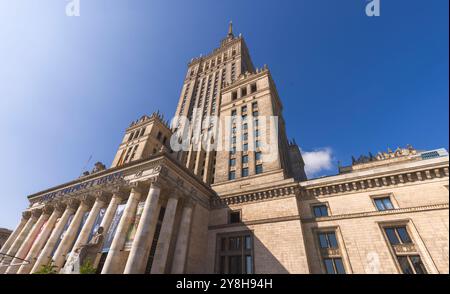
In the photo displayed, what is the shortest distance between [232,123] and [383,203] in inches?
1094

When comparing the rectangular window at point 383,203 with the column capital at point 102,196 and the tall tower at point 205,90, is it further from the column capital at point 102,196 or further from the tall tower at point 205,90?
the tall tower at point 205,90

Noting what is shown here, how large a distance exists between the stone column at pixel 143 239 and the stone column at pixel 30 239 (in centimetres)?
1929

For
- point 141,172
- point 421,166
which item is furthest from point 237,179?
point 421,166

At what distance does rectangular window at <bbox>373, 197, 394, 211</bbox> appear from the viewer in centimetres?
2084

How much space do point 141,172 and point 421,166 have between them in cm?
2974

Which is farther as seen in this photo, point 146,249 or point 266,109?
point 266,109

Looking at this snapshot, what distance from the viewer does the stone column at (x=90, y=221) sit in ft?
71.2

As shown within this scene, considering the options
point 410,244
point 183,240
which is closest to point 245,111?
point 183,240

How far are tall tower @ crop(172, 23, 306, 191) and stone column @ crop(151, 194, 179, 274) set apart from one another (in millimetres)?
11247

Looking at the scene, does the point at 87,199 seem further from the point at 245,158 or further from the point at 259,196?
the point at 245,158

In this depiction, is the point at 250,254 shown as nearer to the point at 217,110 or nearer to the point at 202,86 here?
the point at 217,110

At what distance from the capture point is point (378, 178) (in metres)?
22.0

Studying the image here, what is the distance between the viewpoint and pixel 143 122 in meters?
59.0

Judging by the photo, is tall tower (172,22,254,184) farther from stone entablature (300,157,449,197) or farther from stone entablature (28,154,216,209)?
stone entablature (300,157,449,197)
